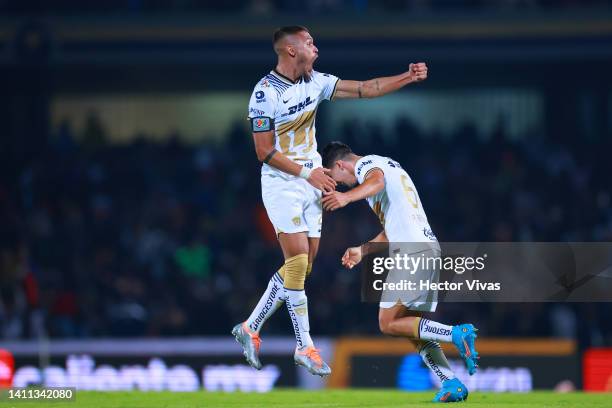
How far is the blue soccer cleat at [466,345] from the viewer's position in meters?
10.9

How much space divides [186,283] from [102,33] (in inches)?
231

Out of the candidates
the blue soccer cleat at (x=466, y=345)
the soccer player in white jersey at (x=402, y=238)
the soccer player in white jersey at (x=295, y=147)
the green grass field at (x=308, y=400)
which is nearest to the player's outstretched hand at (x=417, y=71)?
the soccer player in white jersey at (x=295, y=147)

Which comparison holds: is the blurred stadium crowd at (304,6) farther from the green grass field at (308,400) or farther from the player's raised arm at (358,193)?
the player's raised arm at (358,193)

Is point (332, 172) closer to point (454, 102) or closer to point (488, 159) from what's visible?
point (488, 159)

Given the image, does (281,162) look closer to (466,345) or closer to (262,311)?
(262,311)

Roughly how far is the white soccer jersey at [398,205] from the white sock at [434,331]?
0.78 meters

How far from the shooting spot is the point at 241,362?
1802cm

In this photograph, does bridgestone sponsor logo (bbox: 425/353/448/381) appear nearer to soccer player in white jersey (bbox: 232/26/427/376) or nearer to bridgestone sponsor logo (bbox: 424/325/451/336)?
bridgestone sponsor logo (bbox: 424/325/451/336)

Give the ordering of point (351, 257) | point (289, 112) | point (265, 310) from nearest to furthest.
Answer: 1. point (351, 257)
2. point (289, 112)
3. point (265, 310)

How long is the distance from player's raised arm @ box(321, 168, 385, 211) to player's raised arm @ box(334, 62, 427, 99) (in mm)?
911

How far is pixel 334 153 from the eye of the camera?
39.0ft

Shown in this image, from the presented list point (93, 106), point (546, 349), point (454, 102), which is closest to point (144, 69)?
point (93, 106)

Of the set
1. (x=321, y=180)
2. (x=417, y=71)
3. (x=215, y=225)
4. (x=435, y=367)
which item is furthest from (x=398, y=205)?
(x=215, y=225)

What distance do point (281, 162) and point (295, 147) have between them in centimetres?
36
